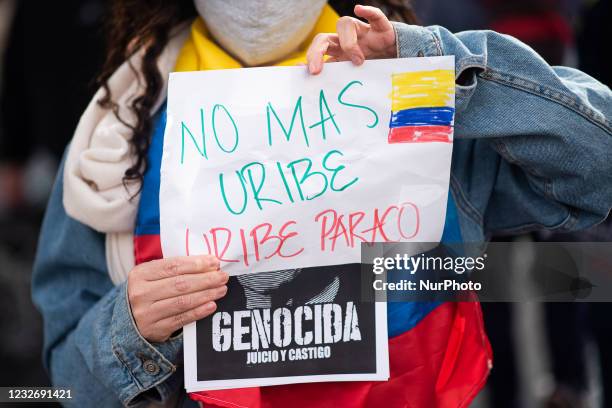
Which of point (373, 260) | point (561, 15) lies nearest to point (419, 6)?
point (561, 15)

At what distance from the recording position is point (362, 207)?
131 centimetres

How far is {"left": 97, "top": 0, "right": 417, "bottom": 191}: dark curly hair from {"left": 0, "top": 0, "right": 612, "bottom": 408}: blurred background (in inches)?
23.4

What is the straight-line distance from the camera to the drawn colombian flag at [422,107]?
1278 millimetres

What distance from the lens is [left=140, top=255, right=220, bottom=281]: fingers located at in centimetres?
128

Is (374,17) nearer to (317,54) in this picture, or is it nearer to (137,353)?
(317,54)

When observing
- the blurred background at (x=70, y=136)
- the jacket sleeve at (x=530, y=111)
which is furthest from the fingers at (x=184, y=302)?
the blurred background at (x=70, y=136)

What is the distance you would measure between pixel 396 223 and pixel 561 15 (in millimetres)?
1900

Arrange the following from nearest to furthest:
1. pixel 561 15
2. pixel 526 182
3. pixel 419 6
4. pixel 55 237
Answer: pixel 526 182 < pixel 55 237 < pixel 419 6 < pixel 561 15

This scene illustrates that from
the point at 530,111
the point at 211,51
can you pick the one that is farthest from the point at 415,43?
the point at 211,51

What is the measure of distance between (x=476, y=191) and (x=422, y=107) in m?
0.23

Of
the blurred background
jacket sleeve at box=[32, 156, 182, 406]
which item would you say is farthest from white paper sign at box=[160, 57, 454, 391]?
the blurred background

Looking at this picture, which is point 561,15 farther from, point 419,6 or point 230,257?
point 230,257

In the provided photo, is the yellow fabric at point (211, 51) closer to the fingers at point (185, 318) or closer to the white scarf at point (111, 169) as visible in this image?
the white scarf at point (111, 169)

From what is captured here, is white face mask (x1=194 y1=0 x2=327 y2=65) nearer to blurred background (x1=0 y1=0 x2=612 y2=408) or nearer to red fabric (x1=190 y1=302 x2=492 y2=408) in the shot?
red fabric (x1=190 y1=302 x2=492 y2=408)
